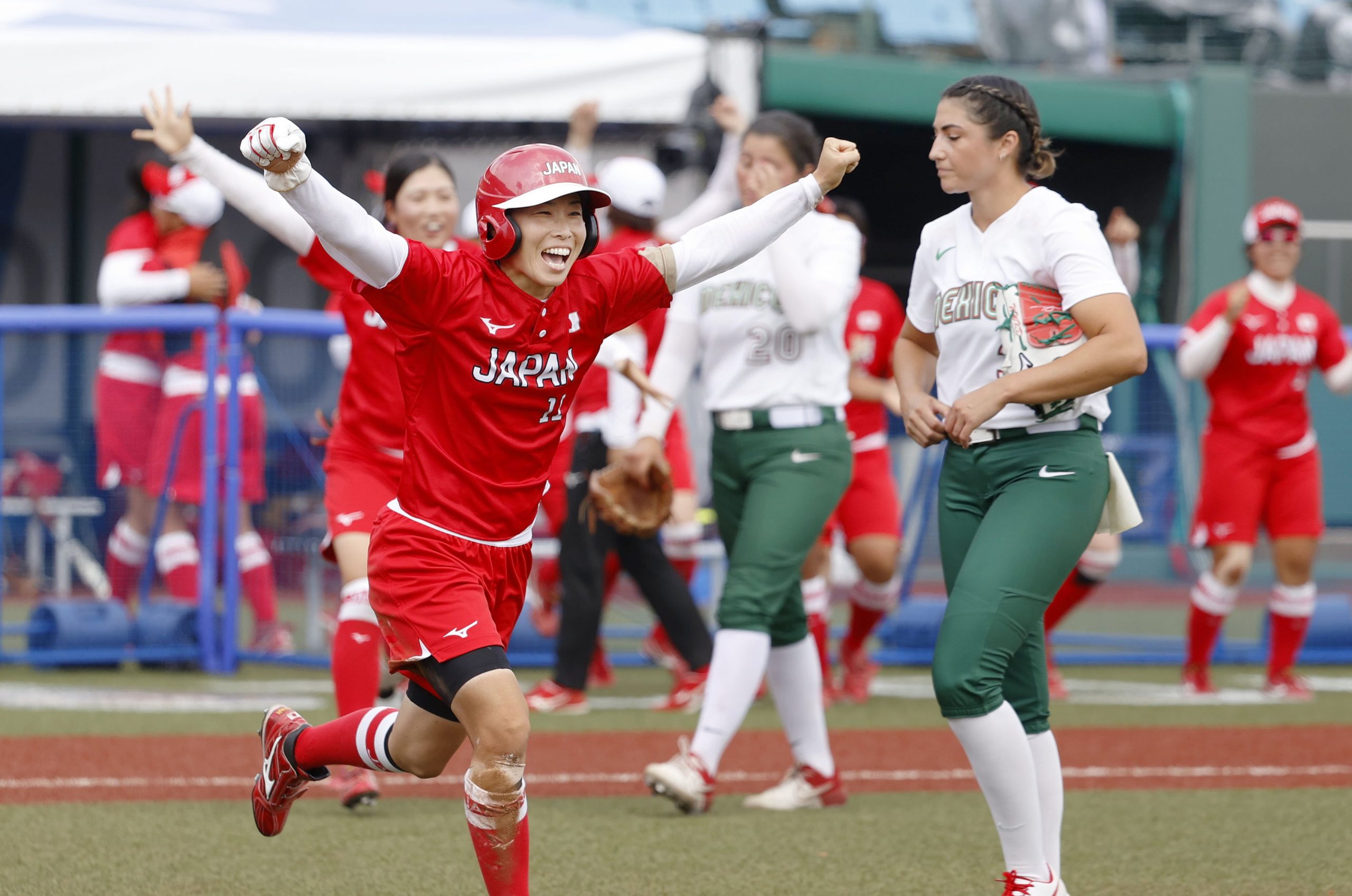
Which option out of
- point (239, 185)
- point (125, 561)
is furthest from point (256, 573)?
point (239, 185)

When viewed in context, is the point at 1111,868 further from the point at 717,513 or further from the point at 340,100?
the point at 340,100

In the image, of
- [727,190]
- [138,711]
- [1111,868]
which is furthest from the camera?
[138,711]

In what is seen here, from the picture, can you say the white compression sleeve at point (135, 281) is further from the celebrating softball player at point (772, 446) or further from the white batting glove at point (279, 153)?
the white batting glove at point (279, 153)

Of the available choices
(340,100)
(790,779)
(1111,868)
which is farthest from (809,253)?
(340,100)

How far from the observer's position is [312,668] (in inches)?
380

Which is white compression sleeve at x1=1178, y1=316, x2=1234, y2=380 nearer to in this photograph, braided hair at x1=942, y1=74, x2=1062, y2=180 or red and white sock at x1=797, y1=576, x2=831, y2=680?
red and white sock at x1=797, y1=576, x2=831, y2=680

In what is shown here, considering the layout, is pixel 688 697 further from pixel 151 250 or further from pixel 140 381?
pixel 151 250

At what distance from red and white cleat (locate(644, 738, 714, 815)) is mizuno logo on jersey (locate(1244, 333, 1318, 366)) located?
168 inches

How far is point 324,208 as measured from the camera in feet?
11.9

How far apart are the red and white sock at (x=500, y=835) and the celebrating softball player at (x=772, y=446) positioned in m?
1.71

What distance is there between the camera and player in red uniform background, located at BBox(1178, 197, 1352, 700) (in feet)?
27.8

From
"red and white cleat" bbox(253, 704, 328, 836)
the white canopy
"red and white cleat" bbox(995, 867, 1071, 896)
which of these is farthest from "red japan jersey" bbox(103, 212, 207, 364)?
"red and white cleat" bbox(995, 867, 1071, 896)

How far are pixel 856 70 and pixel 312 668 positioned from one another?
7.66 meters

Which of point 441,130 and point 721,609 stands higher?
point 441,130
